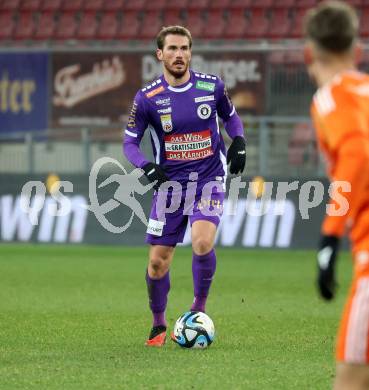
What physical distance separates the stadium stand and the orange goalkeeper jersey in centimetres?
1675

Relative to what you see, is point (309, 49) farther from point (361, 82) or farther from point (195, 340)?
point (195, 340)

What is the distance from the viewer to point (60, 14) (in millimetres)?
23500

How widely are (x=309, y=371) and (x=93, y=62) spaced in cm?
1340

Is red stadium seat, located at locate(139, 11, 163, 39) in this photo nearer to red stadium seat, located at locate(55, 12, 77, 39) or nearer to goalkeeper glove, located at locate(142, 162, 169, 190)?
red stadium seat, located at locate(55, 12, 77, 39)

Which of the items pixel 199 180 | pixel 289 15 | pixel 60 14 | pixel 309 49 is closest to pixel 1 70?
pixel 60 14

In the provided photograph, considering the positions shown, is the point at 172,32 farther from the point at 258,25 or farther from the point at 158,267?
the point at 258,25

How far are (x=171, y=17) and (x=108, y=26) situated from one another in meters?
1.36

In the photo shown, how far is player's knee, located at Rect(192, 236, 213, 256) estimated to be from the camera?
837 cm

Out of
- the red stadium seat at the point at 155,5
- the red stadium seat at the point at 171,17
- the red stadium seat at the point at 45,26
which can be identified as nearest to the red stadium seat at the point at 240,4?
the red stadium seat at the point at 171,17

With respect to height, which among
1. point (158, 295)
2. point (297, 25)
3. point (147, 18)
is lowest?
point (158, 295)

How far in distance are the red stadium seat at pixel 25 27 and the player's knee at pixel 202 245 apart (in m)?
15.7

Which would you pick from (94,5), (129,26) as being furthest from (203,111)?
(94,5)

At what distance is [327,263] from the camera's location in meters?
4.18

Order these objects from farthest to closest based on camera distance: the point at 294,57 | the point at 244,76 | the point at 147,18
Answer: the point at 147,18 → the point at 244,76 → the point at 294,57
